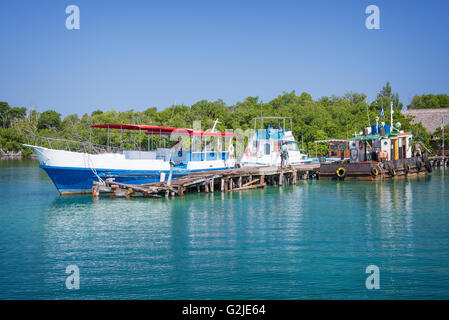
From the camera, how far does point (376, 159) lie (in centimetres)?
4009

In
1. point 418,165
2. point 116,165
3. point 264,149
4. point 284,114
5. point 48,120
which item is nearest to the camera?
point 116,165

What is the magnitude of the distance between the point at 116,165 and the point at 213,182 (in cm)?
636

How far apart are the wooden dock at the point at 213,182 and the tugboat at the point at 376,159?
2.43m

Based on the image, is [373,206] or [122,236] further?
[373,206]

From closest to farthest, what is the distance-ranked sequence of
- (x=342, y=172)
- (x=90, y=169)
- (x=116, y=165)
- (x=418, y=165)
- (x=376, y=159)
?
(x=90, y=169) → (x=116, y=165) → (x=342, y=172) → (x=376, y=159) → (x=418, y=165)

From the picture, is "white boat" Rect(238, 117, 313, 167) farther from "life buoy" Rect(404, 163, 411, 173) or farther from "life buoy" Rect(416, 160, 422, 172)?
"life buoy" Rect(416, 160, 422, 172)

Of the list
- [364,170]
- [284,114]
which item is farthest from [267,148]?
[284,114]

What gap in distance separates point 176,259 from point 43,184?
1048 inches

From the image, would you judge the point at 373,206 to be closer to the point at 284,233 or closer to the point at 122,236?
the point at 284,233

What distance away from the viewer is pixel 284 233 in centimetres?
1814

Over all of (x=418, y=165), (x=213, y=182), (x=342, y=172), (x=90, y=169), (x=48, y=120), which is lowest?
(x=213, y=182)

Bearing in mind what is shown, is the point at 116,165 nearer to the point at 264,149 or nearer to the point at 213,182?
the point at 213,182

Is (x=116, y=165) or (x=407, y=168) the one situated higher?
(x=116, y=165)
